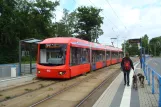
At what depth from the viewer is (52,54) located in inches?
776

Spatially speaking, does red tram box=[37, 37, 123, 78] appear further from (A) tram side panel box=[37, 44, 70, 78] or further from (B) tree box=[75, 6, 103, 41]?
(B) tree box=[75, 6, 103, 41]

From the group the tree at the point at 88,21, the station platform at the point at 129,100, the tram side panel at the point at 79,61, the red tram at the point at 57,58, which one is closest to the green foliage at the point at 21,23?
the tree at the point at 88,21

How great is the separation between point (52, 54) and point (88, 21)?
63558mm

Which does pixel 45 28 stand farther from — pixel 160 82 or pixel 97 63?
pixel 160 82

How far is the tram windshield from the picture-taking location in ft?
63.4

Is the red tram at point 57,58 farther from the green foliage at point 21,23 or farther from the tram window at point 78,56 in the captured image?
the green foliage at point 21,23

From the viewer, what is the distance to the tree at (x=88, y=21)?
268 feet

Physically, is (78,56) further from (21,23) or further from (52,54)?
(21,23)

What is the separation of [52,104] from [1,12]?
44.3m

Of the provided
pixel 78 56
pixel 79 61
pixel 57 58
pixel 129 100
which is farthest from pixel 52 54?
pixel 129 100

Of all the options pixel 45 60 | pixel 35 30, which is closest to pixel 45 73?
pixel 45 60

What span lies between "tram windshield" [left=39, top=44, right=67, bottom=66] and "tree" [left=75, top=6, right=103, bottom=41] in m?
60.7

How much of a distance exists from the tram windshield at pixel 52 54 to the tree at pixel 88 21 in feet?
199

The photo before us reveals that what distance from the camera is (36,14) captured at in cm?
7181
